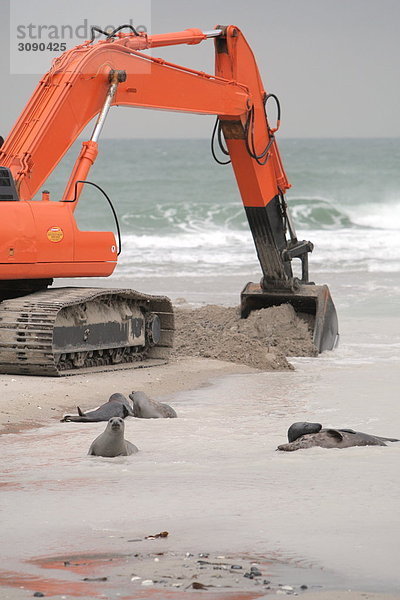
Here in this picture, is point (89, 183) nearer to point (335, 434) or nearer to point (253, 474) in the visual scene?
point (335, 434)

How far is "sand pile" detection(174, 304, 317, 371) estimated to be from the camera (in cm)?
1168

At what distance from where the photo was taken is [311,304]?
13094 mm

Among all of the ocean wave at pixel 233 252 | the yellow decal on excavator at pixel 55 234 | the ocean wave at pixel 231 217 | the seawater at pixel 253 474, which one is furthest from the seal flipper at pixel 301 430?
the ocean wave at pixel 231 217

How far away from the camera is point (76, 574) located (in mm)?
4875

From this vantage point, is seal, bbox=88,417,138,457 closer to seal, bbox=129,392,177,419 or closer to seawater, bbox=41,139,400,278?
seal, bbox=129,392,177,419

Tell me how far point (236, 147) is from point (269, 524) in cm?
751

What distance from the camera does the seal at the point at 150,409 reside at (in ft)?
27.8

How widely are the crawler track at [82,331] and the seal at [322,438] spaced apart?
3.20 meters

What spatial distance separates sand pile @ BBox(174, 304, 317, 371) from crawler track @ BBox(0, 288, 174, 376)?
0.64 meters

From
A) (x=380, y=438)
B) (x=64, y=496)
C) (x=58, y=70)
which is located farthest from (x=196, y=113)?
(x=64, y=496)

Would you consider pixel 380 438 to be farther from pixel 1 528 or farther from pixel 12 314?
pixel 12 314

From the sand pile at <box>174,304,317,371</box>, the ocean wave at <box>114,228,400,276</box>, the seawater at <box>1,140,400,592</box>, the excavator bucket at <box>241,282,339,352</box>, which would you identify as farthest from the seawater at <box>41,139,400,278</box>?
the sand pile at <box>174,304,317,371</box>

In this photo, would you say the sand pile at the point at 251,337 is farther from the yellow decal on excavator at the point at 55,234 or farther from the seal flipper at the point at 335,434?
the seal flipper at the point at 335,434

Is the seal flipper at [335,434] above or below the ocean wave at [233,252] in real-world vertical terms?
above
